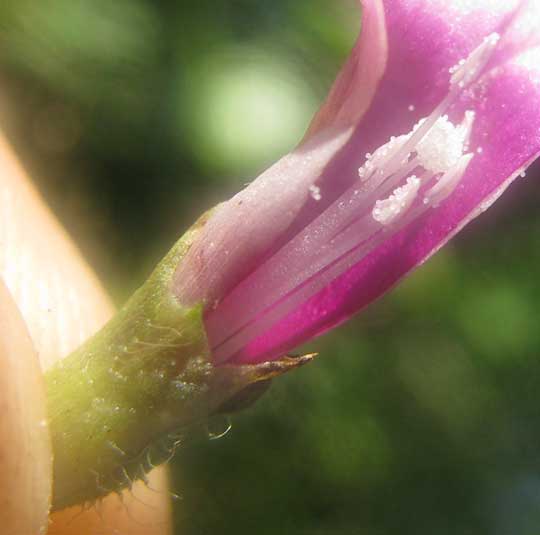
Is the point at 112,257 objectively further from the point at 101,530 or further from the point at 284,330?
the point at 284,330

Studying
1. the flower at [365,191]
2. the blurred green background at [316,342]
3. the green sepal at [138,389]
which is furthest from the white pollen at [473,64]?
the blurred green background at [316,342]

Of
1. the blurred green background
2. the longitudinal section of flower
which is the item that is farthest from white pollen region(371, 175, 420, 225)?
the blurred green background

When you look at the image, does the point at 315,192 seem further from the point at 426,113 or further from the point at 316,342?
the point at 316,342

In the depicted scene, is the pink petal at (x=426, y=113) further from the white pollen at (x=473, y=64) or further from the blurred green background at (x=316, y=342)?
the blurred green background at (x=316, y=342)

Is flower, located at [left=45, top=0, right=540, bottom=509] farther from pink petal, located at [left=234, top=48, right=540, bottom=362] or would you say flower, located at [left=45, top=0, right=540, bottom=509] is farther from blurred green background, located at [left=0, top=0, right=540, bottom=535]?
blurred green background, located at [left=0, top=0, right=540, bottom=535]

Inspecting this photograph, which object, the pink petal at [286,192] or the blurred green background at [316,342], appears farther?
the blurred green background at [316,342]

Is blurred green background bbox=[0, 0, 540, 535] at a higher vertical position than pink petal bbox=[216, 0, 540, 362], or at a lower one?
higher

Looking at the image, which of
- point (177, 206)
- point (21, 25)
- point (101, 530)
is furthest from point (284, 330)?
point (21, 25)

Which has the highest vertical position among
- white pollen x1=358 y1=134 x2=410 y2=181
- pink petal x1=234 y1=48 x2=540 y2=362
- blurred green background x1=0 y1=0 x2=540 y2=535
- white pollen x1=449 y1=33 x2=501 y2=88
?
blurred green background x1=0 y1=0 x2=540 y2=535
